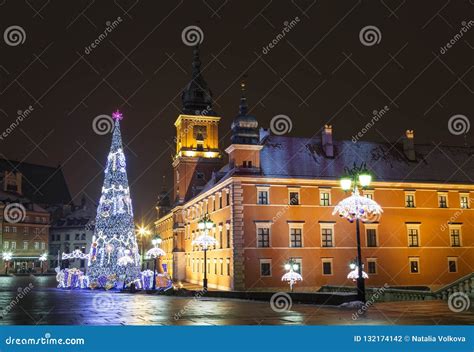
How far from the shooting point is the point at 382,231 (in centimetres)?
4469

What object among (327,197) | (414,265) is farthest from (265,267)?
(414,265)

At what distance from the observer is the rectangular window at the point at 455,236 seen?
152 ft

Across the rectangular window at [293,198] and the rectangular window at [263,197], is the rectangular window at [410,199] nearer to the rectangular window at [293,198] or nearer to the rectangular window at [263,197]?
the rectangular window at [293,198]

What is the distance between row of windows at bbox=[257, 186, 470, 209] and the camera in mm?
42188

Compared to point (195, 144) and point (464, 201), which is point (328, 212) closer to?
point (464, 201)

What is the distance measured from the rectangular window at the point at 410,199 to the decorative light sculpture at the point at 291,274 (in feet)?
39.8

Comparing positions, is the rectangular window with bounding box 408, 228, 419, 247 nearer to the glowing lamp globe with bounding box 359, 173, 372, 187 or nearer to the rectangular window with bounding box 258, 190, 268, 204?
the rectangular window with bounding box 258, 190, 268, 204

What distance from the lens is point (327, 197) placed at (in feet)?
143

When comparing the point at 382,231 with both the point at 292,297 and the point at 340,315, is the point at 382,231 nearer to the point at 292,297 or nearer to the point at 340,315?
the point at 292,297

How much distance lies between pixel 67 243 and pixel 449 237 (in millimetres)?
77731

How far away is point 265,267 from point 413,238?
45.8 feet

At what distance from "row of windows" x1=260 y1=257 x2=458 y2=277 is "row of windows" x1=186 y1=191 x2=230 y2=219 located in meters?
6.17

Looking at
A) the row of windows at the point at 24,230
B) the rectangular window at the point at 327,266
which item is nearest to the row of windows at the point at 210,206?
the rectangular window at the point at 327,266

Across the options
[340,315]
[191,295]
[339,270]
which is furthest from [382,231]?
[340,315]
